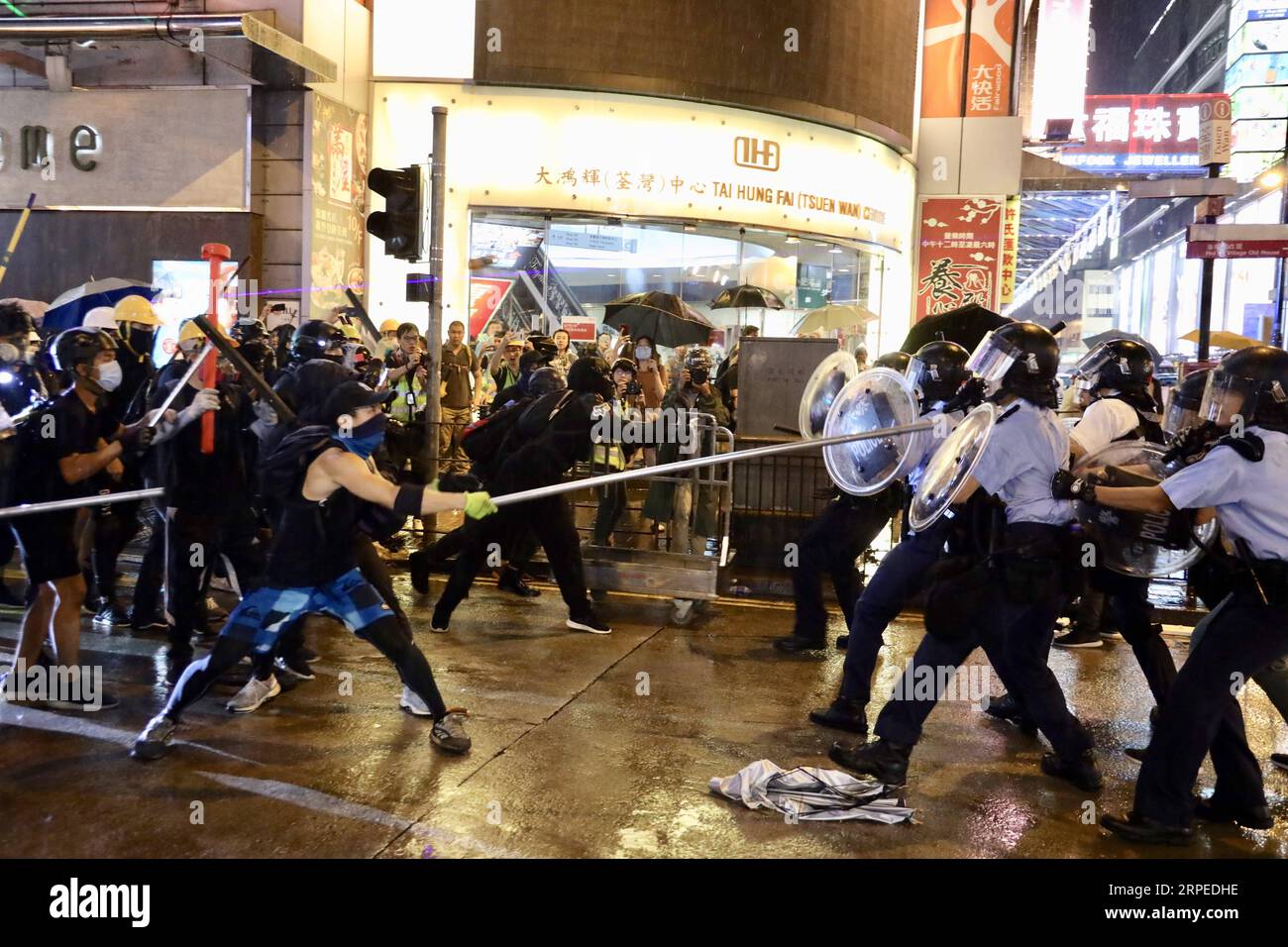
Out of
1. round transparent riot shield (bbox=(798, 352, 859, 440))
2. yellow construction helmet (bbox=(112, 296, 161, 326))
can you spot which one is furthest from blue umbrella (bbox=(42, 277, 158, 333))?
round transparent riot shield (bbox=(798, 352, 859, 440))

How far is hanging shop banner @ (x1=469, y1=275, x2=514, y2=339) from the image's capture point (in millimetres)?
16078

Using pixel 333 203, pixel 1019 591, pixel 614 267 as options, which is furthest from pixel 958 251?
pixel 1019 591

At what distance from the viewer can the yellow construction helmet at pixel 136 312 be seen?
839 cm

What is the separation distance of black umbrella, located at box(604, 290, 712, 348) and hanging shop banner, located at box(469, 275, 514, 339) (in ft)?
9.04

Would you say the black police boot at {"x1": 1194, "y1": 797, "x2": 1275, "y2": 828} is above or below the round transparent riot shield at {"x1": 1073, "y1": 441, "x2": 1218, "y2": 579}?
below

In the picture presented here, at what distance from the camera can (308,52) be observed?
43.7 ft

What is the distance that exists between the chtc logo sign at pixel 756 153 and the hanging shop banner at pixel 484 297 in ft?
13.6

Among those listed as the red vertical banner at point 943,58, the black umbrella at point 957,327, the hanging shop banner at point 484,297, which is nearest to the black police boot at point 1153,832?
the black umbrella at point 957,327

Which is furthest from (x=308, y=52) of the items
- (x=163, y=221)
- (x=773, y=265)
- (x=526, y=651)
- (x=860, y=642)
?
(x=860, y=642)

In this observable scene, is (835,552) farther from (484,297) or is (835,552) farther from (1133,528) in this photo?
(484,297)

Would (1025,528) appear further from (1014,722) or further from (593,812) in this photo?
(593,812)

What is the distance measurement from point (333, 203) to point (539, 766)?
11.5 metres

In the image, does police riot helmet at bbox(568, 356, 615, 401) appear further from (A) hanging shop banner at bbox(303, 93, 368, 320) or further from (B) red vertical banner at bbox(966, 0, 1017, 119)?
(B) red vertical banner at bbox(966, 0, 1017, 119)

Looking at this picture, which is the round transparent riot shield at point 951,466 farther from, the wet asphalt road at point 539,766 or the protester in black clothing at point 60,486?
the protester in black clothing at point 60,486
